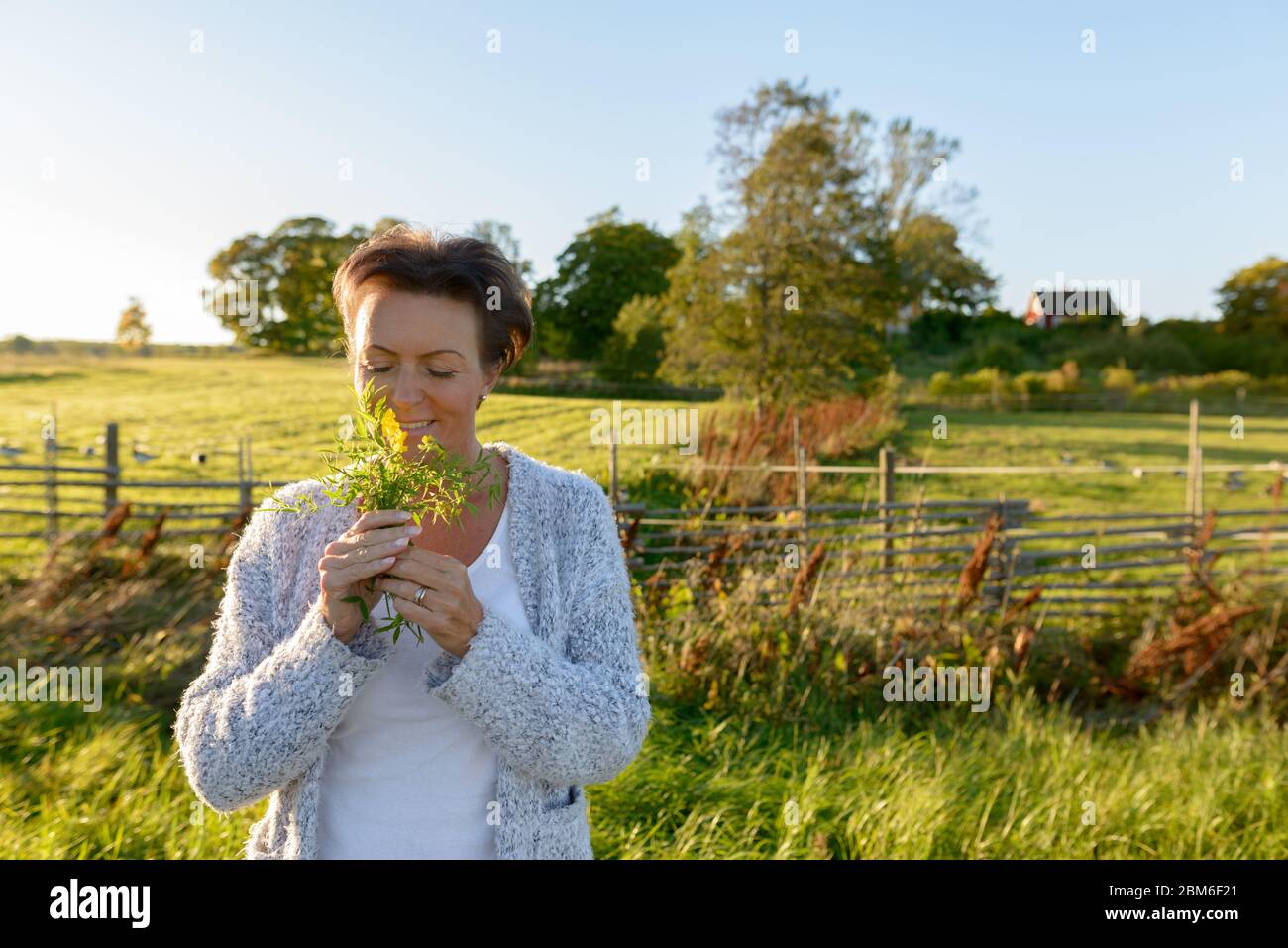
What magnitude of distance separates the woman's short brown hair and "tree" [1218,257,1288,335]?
41.6 m

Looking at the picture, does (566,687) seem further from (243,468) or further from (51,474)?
(51,474)

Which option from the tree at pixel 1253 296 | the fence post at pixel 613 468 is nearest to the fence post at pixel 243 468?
the fence post at pixel 613 468

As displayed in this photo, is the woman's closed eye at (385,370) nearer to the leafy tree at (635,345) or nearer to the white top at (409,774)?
the white top at (409,774)

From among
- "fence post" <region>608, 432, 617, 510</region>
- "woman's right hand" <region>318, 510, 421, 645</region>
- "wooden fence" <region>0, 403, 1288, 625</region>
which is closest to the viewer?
"woman's right hand" <region>318, 510, 421, 645</region>

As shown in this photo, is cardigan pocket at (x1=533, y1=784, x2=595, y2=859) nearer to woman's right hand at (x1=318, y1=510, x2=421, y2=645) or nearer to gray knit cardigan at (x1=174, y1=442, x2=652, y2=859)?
gray knit cardigan at (x1=174, y1=442, x2=652, y2=859)

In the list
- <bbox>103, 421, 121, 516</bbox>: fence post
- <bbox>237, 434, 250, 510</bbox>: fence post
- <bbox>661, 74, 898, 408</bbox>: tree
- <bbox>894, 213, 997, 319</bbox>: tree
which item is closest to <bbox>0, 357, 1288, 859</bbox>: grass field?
<bbox>237, 434, 250, 510</bbox>: fence post

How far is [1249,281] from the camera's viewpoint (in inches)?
1452

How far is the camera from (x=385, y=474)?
147 cm

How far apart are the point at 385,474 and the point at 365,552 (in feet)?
0.49

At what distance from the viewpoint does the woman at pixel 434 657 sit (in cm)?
153

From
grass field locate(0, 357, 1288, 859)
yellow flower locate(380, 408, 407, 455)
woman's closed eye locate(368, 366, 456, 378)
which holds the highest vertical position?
woman's closed eye locate(368, 366, 456, 378)

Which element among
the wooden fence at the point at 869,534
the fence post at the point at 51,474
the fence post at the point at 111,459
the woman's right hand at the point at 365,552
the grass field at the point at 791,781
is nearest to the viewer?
the woman's right hand at the point at 365,552

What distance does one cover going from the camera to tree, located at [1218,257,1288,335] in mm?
35781

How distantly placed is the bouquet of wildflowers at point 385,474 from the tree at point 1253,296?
137 ft
